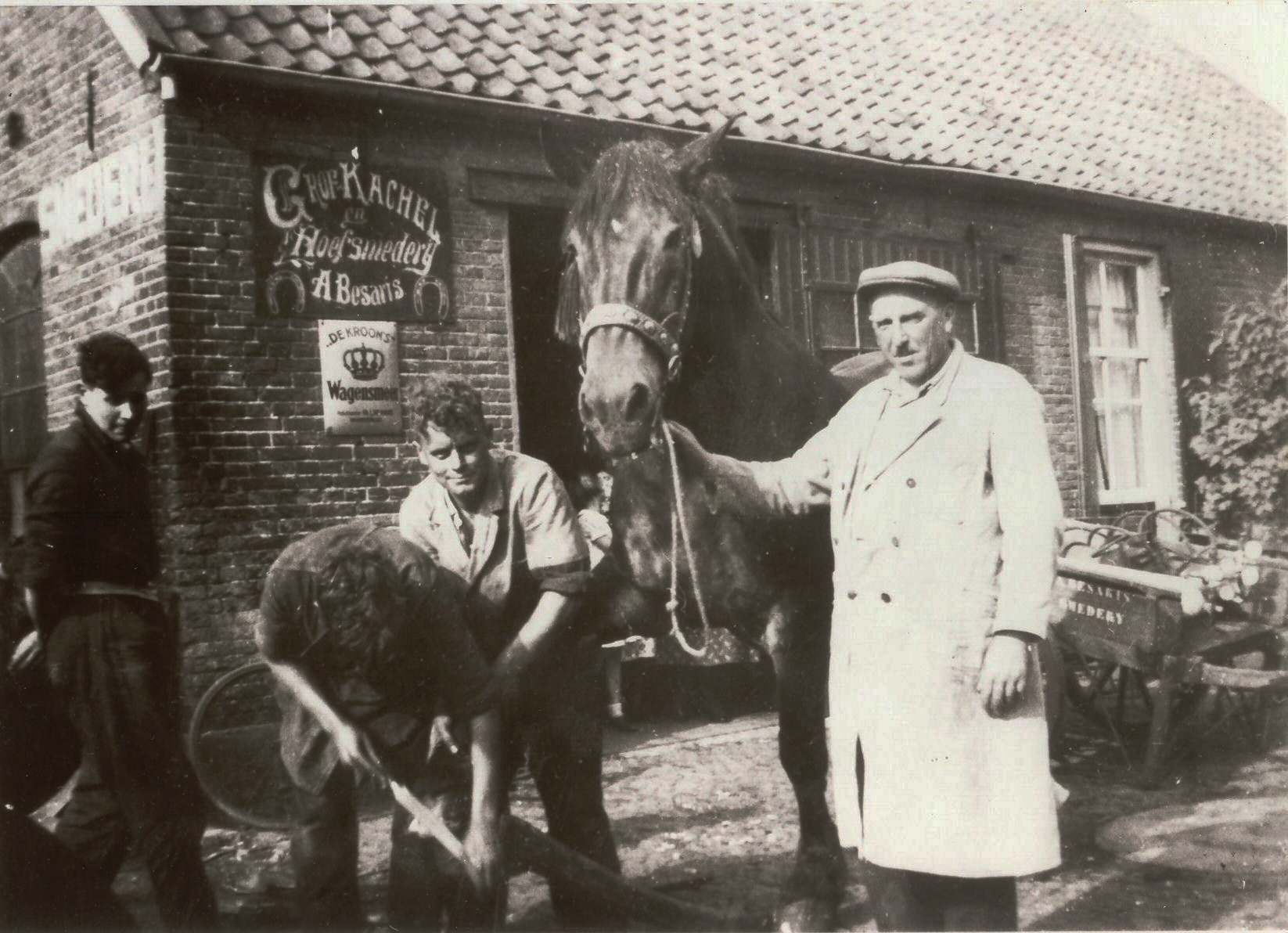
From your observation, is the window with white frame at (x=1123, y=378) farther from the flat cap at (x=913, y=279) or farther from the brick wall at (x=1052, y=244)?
the flat cap at (x=913, y=279)

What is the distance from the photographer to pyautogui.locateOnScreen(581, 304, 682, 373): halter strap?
312 cm

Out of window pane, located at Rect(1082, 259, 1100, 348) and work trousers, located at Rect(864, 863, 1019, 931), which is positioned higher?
window pane, located at Rect(1082, 259, 1100, 348)

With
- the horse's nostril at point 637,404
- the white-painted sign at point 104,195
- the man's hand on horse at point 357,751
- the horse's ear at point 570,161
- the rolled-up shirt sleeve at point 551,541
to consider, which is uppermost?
the white-painted sign at point 104,195

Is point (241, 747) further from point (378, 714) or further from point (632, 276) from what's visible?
point (632, 276)

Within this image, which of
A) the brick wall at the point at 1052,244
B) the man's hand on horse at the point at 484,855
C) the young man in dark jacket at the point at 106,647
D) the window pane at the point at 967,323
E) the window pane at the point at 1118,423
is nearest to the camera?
the man's hand on horse at the point at 484,855

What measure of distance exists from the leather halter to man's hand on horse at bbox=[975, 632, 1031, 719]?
123cm

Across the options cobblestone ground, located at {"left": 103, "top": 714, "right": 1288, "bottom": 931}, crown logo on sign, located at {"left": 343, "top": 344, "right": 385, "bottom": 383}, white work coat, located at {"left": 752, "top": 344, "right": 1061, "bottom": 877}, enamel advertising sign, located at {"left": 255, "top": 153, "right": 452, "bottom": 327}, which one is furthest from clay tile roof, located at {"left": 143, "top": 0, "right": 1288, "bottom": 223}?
white work coat, located at {"left": 752, "top": 344, "right": 1061, "bottom": 877}

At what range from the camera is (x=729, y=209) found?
375 cm

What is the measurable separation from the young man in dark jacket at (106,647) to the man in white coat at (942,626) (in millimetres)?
2117

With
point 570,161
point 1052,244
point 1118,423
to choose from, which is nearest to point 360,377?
point 570,161

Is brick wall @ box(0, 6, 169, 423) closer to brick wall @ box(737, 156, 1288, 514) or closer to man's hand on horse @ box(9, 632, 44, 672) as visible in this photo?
man's hand on horse @ box(9, 632, 44, 672)

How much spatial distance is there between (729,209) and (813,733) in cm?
184

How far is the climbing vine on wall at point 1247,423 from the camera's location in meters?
7.81

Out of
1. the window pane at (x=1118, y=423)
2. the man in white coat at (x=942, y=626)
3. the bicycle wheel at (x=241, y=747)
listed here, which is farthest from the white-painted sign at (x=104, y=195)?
the window pane at (x=1118, y=423)
